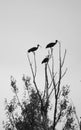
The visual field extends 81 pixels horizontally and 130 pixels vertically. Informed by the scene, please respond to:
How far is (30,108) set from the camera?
28.6m

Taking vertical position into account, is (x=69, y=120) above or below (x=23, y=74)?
below

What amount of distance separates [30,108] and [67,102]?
4.29 metres

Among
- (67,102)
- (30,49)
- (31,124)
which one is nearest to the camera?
(30,49)

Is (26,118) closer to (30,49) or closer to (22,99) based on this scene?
(22,99)

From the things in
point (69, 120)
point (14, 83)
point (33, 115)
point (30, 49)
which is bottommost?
point (69, 120)

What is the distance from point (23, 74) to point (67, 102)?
6.16 m

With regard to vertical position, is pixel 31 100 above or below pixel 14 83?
below

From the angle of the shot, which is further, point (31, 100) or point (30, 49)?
point (31, 100)

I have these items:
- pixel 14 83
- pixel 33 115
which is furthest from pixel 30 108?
pixel 14 83

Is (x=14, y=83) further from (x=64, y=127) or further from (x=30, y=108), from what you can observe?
(x=64, y=127)

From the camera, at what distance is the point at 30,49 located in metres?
13.6

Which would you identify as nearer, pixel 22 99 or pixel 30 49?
pixel 30 49

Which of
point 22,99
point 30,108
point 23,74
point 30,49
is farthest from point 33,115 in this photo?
point 30,49

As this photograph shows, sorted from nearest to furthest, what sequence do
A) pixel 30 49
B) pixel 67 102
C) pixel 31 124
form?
1. pixel 30 49
2. pixel 31 124
3. pixel 67 102
